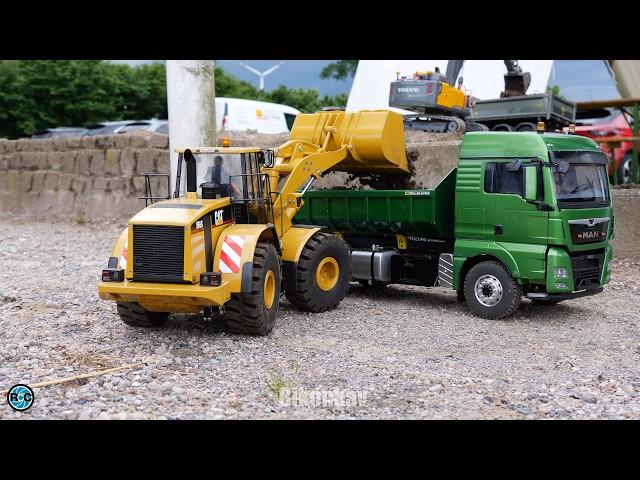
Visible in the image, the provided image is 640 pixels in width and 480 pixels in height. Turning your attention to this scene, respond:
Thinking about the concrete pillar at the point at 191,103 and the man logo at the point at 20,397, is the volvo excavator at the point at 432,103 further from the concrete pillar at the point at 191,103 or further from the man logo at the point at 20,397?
the man logo at the point at 20,397

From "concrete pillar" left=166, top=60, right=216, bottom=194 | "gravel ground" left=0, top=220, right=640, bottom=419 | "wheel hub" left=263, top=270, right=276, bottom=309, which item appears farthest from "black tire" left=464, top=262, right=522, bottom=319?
"concrete pillar" left=166, top=60, right=216, bottom=194

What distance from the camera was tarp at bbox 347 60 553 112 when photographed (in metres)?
22.1

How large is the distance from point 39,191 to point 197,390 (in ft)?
51.7

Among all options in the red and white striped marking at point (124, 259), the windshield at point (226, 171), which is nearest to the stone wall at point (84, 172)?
the windshield at point (226, 171)

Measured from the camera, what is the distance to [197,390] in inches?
287

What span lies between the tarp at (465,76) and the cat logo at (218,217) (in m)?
13.1

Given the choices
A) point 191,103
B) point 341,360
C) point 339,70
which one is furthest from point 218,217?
point 339,70

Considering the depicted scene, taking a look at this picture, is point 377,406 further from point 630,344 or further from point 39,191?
point 39,191

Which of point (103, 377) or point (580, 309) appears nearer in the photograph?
point (103, 377)

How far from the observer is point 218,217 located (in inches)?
359

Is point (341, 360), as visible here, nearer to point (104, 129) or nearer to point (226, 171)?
point (226, 171)

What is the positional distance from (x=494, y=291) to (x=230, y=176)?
3.65m

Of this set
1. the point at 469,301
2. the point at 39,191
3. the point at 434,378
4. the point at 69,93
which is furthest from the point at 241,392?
the point at 69,93

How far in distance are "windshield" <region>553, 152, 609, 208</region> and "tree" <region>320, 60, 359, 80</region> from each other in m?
32.7
